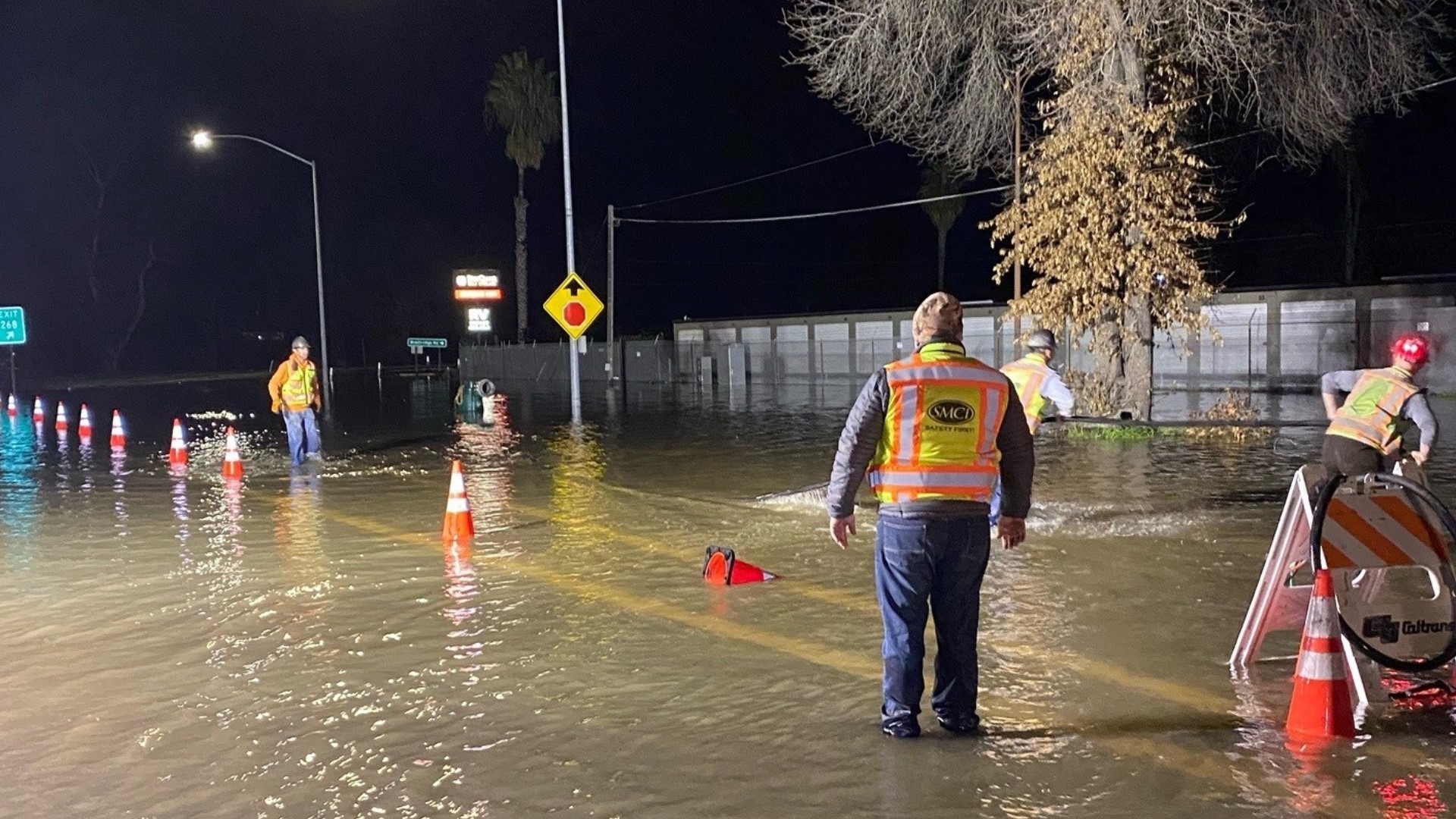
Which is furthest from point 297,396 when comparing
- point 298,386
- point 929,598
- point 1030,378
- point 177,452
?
point 929,598

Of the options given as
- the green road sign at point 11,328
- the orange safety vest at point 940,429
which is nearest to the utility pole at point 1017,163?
the orange safety vest at point 940,429

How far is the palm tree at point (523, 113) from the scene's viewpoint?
5597 cm

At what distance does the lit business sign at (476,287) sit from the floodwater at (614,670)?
48254 mm

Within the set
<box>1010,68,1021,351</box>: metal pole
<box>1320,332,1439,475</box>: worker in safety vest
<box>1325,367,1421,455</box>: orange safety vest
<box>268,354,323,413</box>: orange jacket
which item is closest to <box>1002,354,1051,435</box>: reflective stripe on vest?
<box>1320,332,1439,475</box>: worker in safety vest

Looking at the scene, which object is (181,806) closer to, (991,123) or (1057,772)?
(1057,772)

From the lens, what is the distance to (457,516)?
35.7 feet

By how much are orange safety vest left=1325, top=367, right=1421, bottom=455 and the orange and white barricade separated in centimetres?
98

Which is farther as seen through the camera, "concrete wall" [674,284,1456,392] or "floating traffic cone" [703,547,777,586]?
"concrete wall" [674,284,1456,392]

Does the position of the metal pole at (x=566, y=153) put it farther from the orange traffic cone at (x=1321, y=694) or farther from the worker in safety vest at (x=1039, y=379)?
the orange traffic cone at (x=1321, y=694)

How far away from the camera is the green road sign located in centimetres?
4556

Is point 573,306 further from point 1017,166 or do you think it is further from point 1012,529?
point 1012,529

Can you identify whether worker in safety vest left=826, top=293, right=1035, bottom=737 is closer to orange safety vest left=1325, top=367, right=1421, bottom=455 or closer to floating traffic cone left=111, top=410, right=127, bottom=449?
orange safety vest left=1325, top=367, right=1421, bottom=455

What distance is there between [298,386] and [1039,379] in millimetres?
10451

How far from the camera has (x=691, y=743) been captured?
5.46 m
